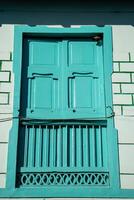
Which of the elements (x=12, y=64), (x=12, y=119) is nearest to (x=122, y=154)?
(x=12, y=119)

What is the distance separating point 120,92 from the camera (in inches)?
285

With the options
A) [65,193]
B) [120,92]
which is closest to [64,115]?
[120,92]

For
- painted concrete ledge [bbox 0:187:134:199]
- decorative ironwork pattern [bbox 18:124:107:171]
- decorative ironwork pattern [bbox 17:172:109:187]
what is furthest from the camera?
decorative ironwork pattern [bbox 18:124:107:171]

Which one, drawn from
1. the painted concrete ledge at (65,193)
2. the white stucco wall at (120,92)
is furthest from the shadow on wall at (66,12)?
the painted concrete ledge at (65,193)

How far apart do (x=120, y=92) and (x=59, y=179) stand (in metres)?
1.61

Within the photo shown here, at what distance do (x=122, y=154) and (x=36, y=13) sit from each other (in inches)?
106

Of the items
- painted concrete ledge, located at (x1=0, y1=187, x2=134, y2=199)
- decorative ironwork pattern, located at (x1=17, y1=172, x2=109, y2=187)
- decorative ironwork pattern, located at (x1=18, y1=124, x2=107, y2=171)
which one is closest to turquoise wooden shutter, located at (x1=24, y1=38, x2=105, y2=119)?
decorative ironwork pattern, located at (x1=18, y1=124, x2=107, y2=171)

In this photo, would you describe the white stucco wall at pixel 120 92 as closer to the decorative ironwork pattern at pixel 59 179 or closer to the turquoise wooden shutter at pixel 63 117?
the turquoise wooden shutter at pixel 63 117

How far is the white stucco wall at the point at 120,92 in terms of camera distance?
6848mm

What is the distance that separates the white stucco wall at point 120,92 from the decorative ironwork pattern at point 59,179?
0.28 metres

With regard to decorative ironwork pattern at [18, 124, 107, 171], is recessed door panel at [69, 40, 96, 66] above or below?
above

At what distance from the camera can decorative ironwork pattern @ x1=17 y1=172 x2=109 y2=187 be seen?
6.81 meters

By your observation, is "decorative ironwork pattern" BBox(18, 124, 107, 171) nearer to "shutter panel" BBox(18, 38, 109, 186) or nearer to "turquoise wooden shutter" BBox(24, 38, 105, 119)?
"shutter panel" BBox(18, 38, 109, 186)

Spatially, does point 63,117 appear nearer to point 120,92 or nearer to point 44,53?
point 120,92
